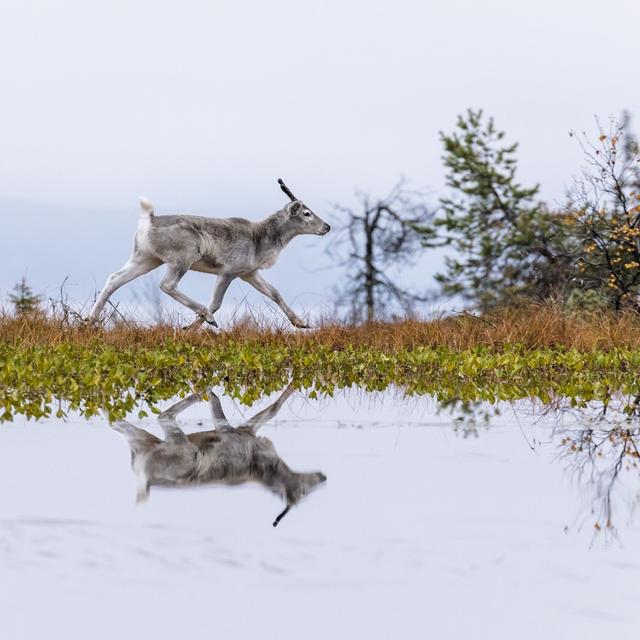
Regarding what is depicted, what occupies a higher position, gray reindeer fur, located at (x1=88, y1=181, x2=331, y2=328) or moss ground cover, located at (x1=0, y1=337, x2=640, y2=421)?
gray reindeer fur, located at (x1=88, y1=181, x2=331, y2=328)

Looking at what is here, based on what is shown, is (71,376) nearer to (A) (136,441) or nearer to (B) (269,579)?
(A) (136,441)

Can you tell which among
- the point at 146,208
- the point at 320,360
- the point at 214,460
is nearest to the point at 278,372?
the point at 320,360

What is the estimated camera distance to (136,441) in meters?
7.02

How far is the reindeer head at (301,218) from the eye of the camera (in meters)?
18.3

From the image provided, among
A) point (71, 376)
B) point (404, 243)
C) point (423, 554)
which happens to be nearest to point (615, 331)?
point (71, 376)

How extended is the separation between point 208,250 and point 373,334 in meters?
2.92

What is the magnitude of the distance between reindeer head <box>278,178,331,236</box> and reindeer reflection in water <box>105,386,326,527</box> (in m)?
10.3

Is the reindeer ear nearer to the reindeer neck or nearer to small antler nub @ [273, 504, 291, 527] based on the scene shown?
the reindeer neck

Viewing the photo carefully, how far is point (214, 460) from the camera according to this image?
629cm

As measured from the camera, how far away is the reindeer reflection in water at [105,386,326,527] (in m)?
5.55

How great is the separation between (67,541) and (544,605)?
1.81 meters

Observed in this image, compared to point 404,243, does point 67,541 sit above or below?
below

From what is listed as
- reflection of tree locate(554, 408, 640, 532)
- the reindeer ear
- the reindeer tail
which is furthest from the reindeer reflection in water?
the reindeer ear

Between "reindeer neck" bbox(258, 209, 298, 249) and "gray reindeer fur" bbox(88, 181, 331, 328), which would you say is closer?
"gray reindeer fur" bbox(88, 181, 331, 328)
